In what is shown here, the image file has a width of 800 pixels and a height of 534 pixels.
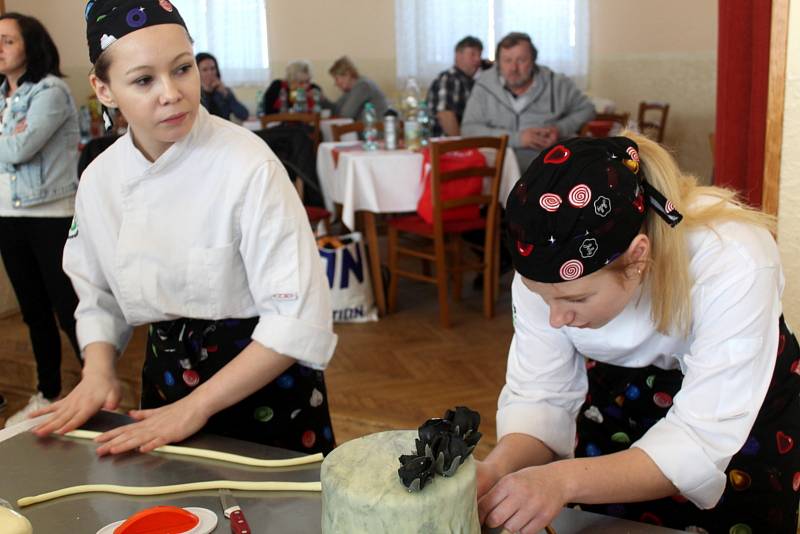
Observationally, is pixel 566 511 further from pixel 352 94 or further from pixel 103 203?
pixel 352 94

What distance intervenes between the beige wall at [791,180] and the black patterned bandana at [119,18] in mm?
1300

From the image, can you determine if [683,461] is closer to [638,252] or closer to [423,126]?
[638,252]

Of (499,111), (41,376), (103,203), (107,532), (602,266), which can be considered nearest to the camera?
(107,532)

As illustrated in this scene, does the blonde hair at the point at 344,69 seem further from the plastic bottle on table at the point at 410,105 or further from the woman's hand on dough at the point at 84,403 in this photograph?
the woman's hand on dough at the point at 84,403

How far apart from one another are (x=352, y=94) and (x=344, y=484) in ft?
21.4

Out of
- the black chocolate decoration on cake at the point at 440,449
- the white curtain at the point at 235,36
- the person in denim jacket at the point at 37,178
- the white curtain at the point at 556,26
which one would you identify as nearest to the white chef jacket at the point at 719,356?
the black chocolate decoration on cake at the point at 440,449

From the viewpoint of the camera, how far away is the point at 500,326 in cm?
411

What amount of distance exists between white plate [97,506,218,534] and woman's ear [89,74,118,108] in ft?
2.10

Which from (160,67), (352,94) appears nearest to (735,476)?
(160,67)

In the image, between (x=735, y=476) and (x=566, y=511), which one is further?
(x=735, y=476)

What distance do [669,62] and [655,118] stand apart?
20.1 inches

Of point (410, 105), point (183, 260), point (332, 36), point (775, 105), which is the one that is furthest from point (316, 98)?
point (183, 260)

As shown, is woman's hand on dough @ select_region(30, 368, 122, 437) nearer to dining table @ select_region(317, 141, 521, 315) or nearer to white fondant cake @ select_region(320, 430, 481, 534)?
white fondant cake @ select_region(320, 430, 481, 534)

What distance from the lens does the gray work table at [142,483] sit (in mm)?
1027
